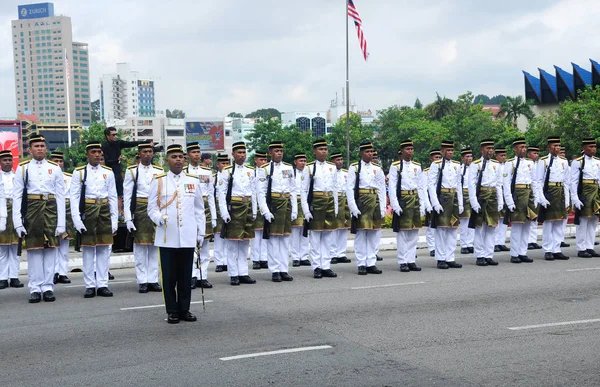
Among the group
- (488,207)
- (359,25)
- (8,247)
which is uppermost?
(359,25)

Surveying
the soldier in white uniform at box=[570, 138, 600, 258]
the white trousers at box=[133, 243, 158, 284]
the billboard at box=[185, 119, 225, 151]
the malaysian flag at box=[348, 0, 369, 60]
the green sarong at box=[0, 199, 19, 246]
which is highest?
the billboard at box=[185, 119, 225, 151]

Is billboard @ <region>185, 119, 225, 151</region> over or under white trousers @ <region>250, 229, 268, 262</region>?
over

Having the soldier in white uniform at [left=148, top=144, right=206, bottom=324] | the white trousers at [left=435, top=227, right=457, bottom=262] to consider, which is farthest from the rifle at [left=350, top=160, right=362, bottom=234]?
the soldier in white uniform at [left=148, top=144, right=206, bottom=324]

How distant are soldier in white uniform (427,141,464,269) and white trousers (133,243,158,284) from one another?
5.26 meters

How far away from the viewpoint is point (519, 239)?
15.7 metres

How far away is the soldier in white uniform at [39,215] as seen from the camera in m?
11.6

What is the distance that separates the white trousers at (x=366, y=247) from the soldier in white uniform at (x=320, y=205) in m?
0.51

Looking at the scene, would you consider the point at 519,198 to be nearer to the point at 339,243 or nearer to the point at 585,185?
the point at 585,185

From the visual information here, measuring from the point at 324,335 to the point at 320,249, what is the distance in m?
5.10

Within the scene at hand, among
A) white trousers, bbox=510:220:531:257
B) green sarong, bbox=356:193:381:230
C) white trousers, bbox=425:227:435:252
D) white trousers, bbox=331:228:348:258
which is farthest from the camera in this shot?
white trousers, bbox=425:227:435:252

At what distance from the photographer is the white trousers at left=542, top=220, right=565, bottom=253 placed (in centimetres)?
1588

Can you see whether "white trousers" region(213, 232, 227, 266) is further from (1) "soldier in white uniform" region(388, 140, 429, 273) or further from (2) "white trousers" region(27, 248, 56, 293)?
(2) "white trousers" region(27, 248, 56, 293)

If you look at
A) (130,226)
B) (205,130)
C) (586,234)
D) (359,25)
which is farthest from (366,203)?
(205,130)

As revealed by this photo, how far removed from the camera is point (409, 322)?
9.54 meters
